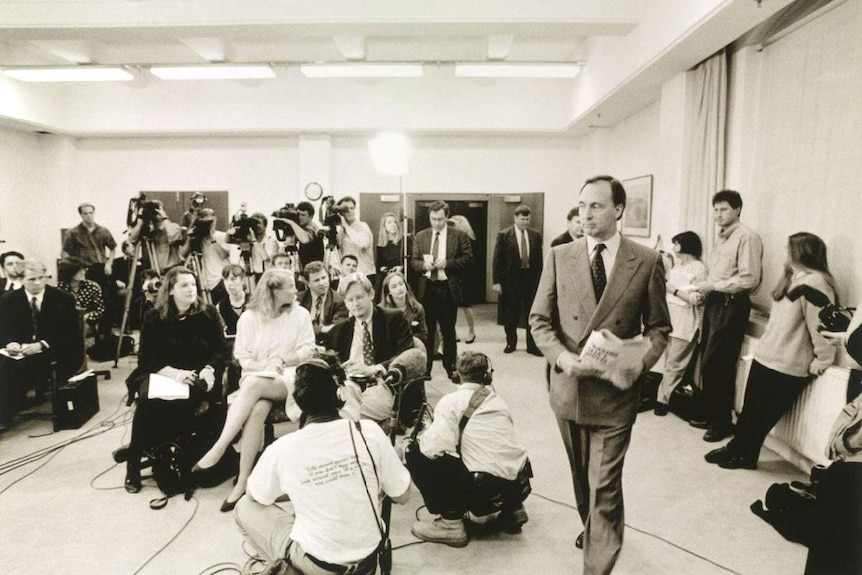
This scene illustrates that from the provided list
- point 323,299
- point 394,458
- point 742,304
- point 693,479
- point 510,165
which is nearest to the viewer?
point 394,458

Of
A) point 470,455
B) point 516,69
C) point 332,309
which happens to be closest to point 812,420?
point 470,455

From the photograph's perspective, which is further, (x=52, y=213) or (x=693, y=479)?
(x=52, y=213)

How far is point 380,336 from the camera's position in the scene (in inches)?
134

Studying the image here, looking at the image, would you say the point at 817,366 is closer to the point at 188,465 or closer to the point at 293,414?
the point at 293,414

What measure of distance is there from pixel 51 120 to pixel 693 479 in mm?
9346

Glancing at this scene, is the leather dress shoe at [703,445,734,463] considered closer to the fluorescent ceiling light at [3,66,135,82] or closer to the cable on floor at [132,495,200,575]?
the cable on floor at [132,495,200,575]

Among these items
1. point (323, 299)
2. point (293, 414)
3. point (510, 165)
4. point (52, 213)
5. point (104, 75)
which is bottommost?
point (293, 414)

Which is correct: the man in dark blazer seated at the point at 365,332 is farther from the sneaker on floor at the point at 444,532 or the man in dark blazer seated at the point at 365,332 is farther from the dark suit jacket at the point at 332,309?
the sneaker on floor at the point at 444,532

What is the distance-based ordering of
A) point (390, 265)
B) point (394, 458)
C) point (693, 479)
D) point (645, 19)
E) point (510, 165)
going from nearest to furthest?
point (394, 458) → point (693, 479) → point (645, 19) → point (390, 265) → point (510, 165)

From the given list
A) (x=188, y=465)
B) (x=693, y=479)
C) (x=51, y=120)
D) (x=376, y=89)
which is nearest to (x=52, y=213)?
(x=51, y=120)

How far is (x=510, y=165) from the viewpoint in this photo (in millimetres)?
8641

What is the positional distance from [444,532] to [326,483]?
1.10 meters

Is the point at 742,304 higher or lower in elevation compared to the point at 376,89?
lower

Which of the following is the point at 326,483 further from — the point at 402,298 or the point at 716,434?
the point at 716,434
